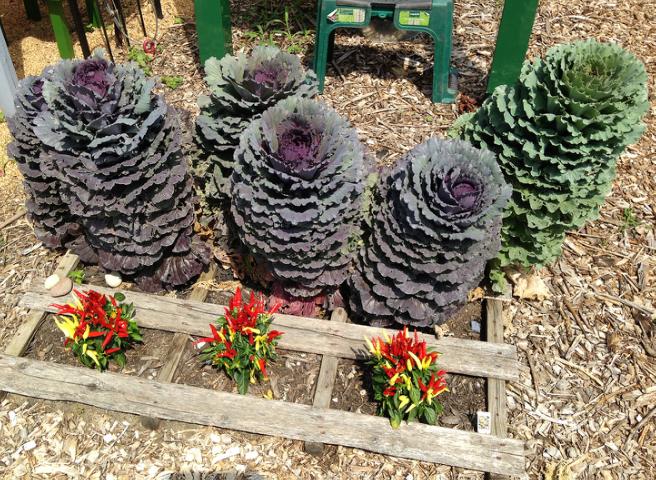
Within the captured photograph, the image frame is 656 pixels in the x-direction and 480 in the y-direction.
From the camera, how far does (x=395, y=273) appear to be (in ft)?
8.93

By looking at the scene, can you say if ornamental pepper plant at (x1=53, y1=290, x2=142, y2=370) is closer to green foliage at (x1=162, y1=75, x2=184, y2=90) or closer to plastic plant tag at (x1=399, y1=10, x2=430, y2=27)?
green foliage at (x1=162, y1=75, x2=184, y2=90)

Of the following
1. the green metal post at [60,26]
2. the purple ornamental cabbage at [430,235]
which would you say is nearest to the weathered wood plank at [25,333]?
the purple ornamental cabbage at [430,235]

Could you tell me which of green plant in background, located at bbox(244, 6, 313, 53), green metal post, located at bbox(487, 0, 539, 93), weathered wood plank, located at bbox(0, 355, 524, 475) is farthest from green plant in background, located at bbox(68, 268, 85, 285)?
green metal post, located at bbox(487, 0, 539, 93)

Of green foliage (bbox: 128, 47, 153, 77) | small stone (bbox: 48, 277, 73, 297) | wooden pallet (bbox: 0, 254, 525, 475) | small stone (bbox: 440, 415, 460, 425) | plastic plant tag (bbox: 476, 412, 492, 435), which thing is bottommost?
small stone (bbox: 440, 415, 460, 425)

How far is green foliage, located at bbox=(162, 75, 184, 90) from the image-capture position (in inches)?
188

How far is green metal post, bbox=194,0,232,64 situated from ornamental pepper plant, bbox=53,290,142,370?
250cm

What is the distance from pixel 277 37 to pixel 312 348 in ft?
11.4

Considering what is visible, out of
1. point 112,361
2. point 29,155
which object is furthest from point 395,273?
point 29,155

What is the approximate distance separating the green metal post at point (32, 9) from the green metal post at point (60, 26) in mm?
1392

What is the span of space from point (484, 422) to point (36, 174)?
2753mm

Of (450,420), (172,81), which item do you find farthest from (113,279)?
(172,81)

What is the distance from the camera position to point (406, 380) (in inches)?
100

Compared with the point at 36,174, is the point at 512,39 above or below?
A: above

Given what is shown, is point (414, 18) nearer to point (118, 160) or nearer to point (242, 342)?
point (118, 160)
